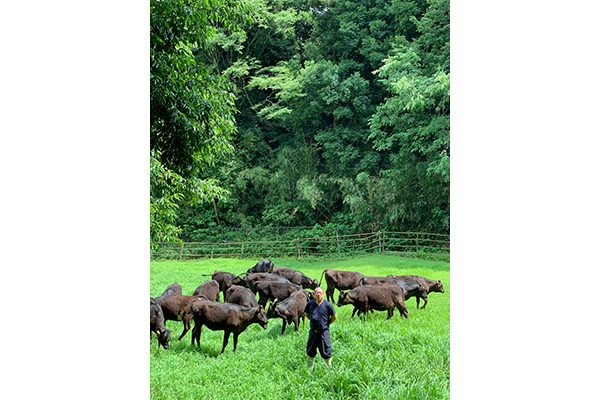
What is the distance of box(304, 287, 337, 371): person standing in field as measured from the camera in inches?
199

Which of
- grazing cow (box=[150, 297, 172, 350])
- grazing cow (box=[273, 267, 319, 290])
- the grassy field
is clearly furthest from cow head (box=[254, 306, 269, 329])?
grazing cow (box=[150, 297, 172, 350])

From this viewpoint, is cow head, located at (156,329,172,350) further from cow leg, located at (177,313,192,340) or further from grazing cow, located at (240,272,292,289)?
grazing cow, located at (240,272,292,289)

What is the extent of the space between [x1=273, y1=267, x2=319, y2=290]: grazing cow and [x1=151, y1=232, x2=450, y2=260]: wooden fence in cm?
23

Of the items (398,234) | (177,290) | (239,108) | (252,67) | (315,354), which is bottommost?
(315,354)

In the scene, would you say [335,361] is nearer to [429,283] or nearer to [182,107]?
[429,283]

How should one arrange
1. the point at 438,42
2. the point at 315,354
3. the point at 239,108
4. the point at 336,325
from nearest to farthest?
the point at 315,354 → the point at 336,325 → the point at 438,42 → the point at 239,108

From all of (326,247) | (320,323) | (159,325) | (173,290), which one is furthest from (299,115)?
(159,325)

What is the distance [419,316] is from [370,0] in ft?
14.8

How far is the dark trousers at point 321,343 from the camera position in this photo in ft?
16.9

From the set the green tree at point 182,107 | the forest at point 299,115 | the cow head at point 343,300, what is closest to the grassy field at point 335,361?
the cow head at point 343,300

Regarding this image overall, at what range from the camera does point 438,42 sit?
6.36m

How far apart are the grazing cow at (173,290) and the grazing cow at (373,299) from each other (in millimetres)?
2349

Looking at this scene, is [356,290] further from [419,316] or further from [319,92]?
[319,92]
